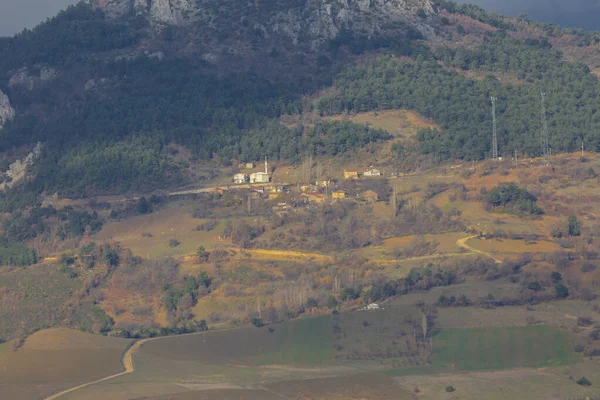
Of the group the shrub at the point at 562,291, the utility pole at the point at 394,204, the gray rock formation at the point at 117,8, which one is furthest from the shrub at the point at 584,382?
the gray rock formation at the point at 117,8

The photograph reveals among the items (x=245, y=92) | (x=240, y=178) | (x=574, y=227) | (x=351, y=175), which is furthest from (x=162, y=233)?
(x=245, y=92)

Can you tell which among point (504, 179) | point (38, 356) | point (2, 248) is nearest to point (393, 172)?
point (504, 179)

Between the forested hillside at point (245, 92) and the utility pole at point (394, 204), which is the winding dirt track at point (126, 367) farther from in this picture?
the forested hillside at point (245, 92)

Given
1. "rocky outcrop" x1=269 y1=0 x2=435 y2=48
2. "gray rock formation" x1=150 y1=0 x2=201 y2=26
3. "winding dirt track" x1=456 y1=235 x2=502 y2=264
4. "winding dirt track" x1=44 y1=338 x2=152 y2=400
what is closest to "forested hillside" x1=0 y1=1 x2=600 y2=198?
"rocky outcrop" x1=269 y1=0 x2=435 y2=48

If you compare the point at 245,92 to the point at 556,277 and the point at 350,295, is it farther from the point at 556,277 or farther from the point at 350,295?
the point at 556,277

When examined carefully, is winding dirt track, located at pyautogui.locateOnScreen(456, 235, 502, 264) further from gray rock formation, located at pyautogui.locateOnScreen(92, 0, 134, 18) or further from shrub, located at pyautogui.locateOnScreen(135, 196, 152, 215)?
gray rock formation, located at pyautogui.locateOnScreen(92, 0, 134, 18)

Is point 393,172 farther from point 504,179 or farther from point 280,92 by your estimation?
point 280,92
